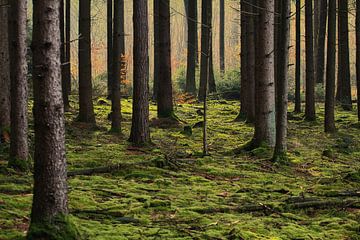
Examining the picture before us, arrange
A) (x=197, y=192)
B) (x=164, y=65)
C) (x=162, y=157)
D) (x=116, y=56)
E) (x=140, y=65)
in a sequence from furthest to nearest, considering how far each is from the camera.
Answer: (x=164, y=65), (x=116, y=56), (x=140, y=65), (x=162, y=157), (x=197, y=192)

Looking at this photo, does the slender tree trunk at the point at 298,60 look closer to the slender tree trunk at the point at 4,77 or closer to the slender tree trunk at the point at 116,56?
the slender tree trunk at the point at 116,56

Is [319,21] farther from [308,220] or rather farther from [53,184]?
[53,184]

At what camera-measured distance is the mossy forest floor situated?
5559mm

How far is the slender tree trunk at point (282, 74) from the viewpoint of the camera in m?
10.1

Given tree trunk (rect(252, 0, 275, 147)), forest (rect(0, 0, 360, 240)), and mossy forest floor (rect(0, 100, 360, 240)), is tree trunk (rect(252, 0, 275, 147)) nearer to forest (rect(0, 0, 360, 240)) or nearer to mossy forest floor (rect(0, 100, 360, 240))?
forest (rect(0, 0, 360, 240))

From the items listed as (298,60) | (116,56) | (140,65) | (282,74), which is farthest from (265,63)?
(298,60)

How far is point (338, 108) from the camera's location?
2339cm

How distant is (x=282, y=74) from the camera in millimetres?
10367

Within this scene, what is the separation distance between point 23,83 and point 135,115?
4.29 m

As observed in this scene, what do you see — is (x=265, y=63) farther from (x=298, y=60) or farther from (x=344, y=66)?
(x=344, y=66)

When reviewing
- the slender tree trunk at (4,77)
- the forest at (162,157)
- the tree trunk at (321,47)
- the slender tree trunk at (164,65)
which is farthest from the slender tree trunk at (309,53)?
the slender tree trunk at (4,77)

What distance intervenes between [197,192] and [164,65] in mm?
9098

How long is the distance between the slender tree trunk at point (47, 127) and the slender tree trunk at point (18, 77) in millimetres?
3774

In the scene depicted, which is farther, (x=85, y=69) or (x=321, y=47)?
(x=321, y=47)
